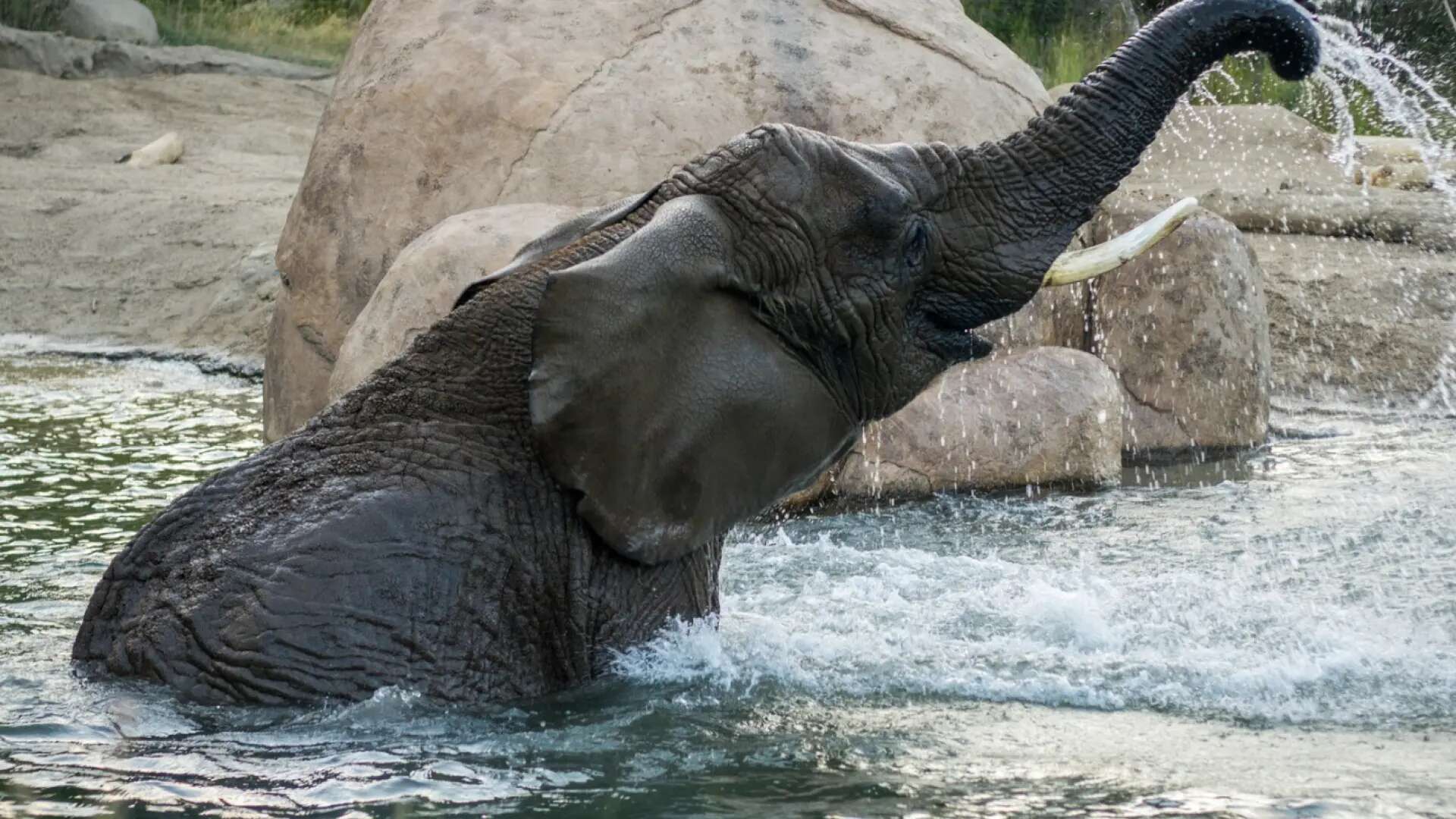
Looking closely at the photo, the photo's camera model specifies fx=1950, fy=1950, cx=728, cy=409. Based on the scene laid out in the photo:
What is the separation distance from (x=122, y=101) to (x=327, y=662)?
19927 millimetres

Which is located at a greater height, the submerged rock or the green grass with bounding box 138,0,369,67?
the green grass with bounding box 138,0,369,67

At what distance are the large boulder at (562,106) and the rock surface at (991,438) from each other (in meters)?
1.38

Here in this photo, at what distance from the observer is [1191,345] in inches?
401

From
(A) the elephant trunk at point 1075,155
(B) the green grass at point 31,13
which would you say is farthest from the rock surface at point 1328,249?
(B) the green grass at point 31,13

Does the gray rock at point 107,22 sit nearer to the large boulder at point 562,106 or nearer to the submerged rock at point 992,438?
the large boulder at point 562,106

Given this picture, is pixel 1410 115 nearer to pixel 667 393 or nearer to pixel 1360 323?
pixel 1360 323

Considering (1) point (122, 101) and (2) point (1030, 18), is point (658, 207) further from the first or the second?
(1) point (122, 101)

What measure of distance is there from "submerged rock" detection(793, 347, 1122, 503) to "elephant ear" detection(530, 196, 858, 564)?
3878 mm

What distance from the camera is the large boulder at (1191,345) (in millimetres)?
10117

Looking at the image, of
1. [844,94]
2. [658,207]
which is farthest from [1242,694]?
[844,94]

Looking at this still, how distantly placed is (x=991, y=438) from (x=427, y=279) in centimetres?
267

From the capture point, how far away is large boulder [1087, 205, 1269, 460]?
33.2ft

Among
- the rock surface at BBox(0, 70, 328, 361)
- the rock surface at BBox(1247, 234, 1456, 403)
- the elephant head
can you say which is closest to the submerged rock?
the rock surface at BBox(1247, 234, 1456, 403)

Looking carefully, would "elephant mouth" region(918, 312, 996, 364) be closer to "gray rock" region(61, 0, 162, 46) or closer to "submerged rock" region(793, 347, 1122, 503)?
"submerged rock" region(793, 347, 1122, 503)
